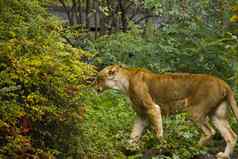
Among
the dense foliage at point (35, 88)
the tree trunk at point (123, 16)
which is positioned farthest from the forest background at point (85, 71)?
the tree trunk at point (123, 16)

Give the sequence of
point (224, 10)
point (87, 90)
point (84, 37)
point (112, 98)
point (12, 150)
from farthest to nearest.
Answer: point (84, 37) < point (224, 10) < point (112, 98) < point (87, 90) < point (12, 150)

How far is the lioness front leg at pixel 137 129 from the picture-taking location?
30.0 feet

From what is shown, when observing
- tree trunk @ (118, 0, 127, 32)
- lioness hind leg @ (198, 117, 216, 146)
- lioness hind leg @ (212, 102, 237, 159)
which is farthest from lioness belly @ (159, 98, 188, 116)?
tree trunk @ (118, 0, 127, 32)

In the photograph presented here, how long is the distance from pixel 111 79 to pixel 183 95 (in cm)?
94

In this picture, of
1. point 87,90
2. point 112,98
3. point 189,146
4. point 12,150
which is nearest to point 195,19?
point 112,98

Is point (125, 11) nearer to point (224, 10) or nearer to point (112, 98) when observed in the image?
point (224, 10)

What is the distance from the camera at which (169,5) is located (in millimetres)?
13008

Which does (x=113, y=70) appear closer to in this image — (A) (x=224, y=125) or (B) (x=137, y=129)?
(B) (x=137, y=129)

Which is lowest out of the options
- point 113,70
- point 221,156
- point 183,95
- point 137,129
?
point 221,156

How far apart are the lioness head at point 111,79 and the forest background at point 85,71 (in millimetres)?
168

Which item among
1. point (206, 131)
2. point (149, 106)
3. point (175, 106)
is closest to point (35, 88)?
point (149, 106)

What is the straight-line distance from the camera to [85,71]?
7.55 meters

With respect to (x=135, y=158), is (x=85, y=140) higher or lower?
higher

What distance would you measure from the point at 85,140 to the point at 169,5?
19.6ft
